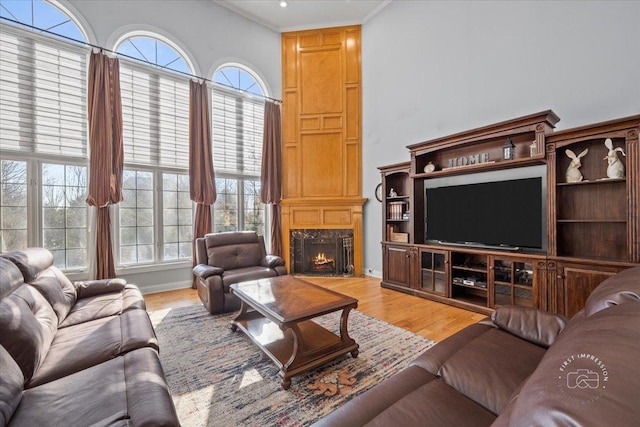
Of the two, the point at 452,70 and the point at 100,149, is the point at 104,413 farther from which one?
the point at 452,70

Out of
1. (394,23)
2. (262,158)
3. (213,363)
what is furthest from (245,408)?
(394,23)

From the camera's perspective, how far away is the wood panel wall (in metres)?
5.36

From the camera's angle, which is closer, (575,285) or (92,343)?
(92,343)

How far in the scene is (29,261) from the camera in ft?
6.80

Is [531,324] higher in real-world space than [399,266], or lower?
higher

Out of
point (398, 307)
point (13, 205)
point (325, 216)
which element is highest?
point (13, 205)

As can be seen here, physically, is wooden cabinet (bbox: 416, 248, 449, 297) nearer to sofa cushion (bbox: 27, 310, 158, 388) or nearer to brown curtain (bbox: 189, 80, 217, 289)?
sofa cushion (bbox: 27, 310, 158, 388)

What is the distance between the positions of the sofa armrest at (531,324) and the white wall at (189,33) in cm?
431

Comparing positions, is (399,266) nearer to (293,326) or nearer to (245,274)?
(245,274)

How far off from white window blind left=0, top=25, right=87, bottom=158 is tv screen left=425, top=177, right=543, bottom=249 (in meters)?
4.96

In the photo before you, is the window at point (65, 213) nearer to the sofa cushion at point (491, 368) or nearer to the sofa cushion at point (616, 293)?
the sofa cushion at point (491, 368)

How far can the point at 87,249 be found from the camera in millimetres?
3748

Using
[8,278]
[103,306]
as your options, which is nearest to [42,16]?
[8,278]

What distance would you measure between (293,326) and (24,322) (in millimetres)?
1493
